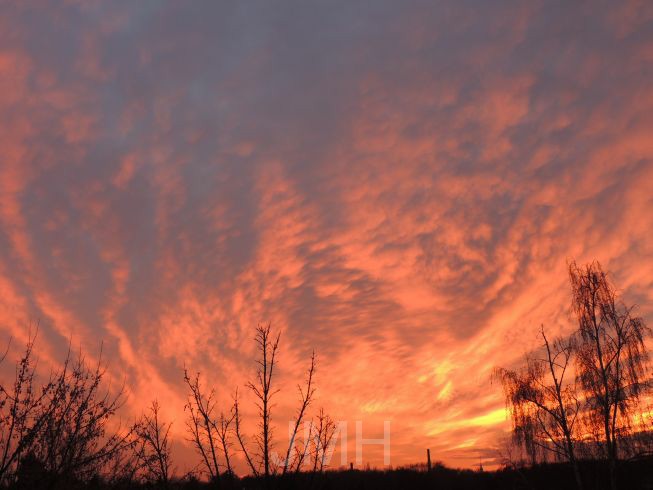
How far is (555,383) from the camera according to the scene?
24984mm

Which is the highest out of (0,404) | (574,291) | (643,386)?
(574,291)

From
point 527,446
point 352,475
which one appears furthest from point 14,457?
point 352,475

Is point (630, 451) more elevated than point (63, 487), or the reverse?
point (630, 451)

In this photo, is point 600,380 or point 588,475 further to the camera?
point 588,475

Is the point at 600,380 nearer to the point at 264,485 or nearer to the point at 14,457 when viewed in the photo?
the point at 264,485

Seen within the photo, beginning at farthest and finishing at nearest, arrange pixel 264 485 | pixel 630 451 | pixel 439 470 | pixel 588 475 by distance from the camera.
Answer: pixel 439 470
pixel 588 475
pixel 630 451
pixel 264 485

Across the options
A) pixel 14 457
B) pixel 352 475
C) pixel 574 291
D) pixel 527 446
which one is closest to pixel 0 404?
pixel 14 457

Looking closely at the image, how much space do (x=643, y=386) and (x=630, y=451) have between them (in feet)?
8.70

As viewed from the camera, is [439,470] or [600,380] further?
[439,470]

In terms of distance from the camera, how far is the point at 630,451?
21.6m

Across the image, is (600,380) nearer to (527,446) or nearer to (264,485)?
(527,446)

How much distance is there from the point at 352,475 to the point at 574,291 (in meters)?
31.0

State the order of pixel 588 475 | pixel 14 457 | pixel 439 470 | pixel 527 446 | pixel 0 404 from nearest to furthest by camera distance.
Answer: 1. pixel 14 457
2. pixel 0 404
3. pixel 588 475
4. pixel 527 446
5. pixel 439 470

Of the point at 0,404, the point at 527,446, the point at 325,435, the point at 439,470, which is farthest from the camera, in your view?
the point at 439,470
